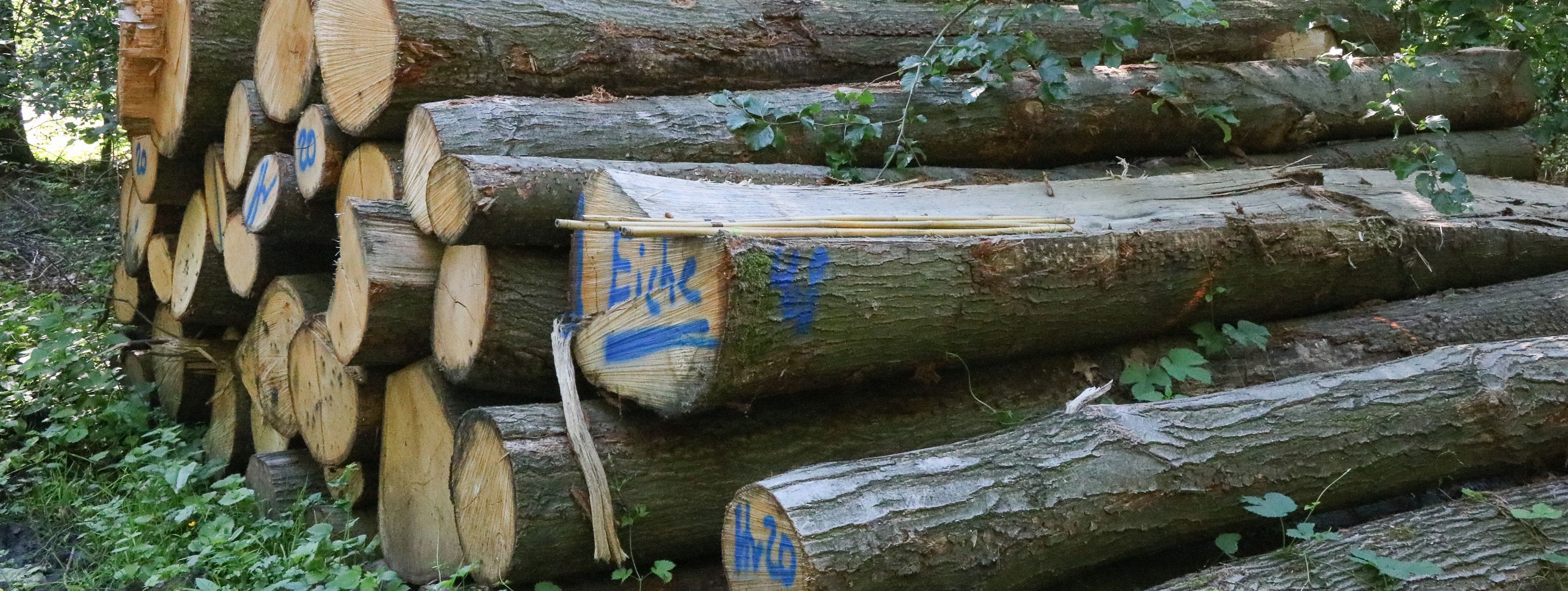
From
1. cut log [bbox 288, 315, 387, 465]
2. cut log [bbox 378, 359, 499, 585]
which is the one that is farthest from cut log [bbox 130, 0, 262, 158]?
cut log [bbox 378, 359, 499, 585]

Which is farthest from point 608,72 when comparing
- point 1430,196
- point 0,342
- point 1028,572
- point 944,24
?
point 0,342

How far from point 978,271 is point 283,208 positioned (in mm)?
2374

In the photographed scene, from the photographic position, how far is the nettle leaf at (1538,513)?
2.83 meters

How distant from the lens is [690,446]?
2.88 m

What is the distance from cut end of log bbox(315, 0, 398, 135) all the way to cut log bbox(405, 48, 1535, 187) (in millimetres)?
212

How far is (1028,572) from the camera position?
8.31 ft

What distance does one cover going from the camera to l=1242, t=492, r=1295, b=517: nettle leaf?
2684 millimetres

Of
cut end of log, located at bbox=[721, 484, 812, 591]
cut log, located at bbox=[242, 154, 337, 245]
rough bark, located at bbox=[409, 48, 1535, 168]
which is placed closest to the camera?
cut end of log, located at bbox=[721, 484, 812, 591]

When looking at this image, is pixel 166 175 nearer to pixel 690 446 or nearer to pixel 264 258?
pixel 264 258

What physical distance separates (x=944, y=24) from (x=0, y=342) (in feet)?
15.3

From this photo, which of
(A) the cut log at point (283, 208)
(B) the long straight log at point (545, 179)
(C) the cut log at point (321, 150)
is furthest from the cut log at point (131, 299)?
(B) the long straight log at point (545, 179)

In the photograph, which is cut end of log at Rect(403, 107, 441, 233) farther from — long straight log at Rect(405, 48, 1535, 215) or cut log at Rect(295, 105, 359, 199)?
cut log at Rect(295, 105, 359, 199)

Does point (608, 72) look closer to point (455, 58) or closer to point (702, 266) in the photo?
point (455, 58)

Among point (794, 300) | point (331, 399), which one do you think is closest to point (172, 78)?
point (331, 399)
